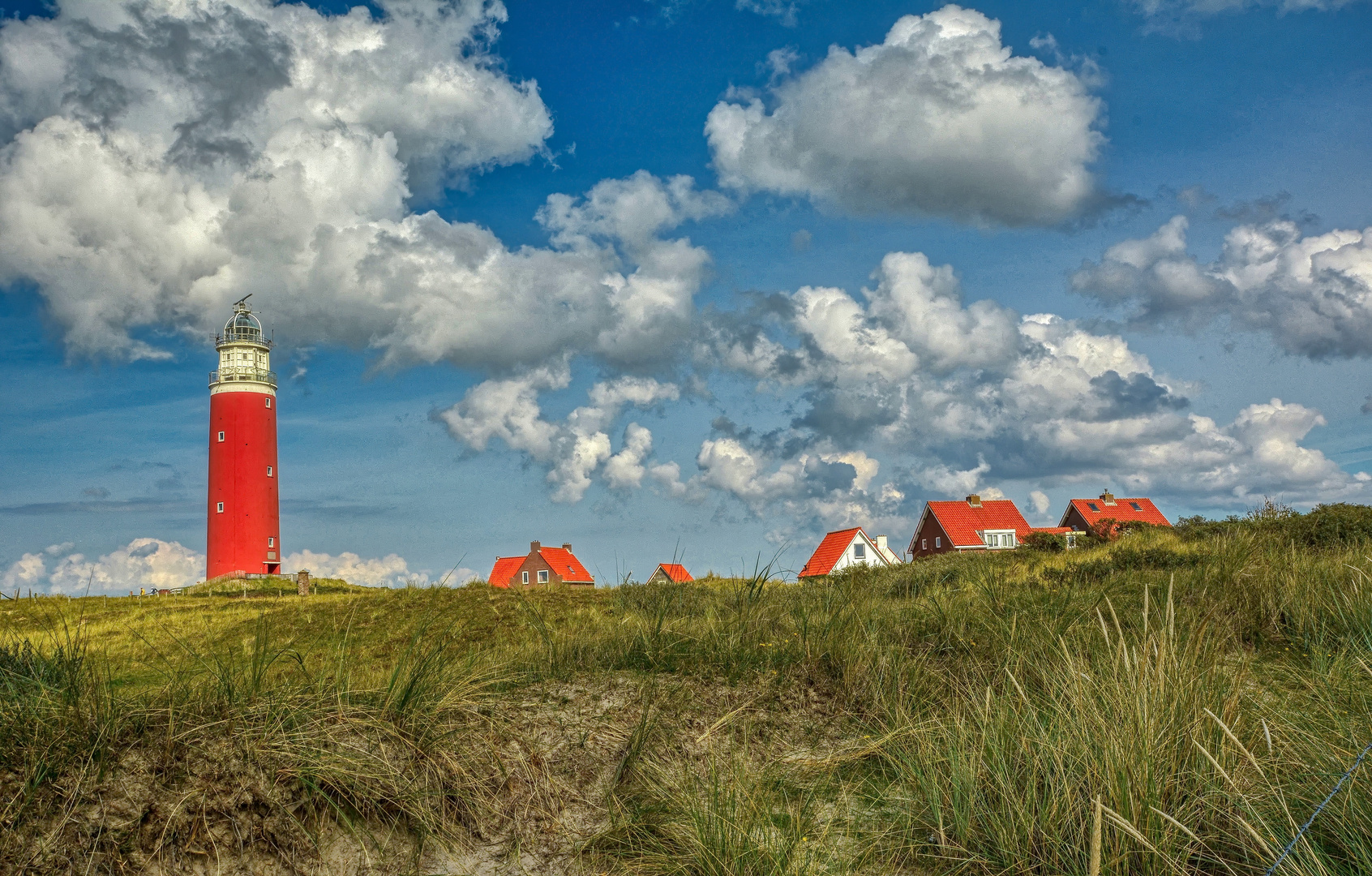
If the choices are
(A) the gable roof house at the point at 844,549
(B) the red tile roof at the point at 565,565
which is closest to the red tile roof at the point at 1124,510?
(A) the gable roof house at the point at 844,549

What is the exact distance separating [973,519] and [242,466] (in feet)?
130

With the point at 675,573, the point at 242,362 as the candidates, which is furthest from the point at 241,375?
the point at 675,573

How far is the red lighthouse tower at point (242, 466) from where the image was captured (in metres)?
43.8

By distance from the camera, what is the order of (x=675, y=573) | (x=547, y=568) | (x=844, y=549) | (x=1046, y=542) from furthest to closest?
→ (x=547, y=568) → (x=844, y=549) → (x=1046, y=542) → (x=675, y=573)

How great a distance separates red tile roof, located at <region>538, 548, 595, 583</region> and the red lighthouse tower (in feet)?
45.3

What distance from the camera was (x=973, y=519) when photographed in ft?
167

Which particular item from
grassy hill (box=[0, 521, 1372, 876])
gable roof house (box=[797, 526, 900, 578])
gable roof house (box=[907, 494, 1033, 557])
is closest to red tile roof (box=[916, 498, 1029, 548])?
gable roof house (box=[907, 494, 1033, 557])

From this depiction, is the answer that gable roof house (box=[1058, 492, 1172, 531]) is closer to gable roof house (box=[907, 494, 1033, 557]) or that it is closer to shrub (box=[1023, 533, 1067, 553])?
gable roof house (box=[907, 494, 1033, 557])

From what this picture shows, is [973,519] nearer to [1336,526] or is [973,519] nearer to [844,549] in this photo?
[844,549]

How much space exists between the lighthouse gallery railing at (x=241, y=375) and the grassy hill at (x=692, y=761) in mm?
44400

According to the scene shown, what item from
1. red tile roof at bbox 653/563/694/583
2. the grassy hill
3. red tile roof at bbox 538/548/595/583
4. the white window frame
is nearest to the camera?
the grassy hill

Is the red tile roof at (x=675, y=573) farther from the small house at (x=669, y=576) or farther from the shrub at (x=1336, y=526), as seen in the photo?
the shrub at (x=1336, y=526)

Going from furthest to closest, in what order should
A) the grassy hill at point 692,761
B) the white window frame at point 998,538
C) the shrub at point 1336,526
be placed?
the white window frame at point 998,538
the shrub at point 1336,526
the grassy hill at point 692,761

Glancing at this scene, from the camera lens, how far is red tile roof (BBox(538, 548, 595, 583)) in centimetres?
4722
